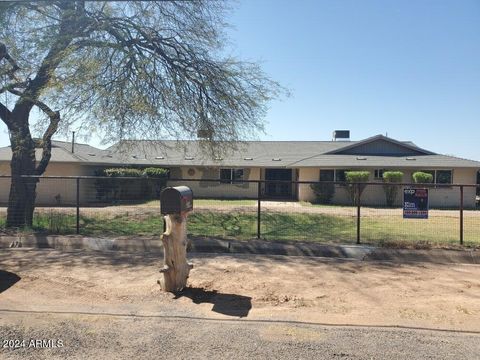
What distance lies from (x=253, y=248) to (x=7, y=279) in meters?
4.65

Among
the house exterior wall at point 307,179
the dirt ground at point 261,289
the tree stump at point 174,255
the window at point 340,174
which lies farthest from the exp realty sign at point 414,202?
the window at point 340,174

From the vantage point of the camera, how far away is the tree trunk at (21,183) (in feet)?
41.8

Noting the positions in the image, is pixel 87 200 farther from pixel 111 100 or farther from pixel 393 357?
pixel 393 357

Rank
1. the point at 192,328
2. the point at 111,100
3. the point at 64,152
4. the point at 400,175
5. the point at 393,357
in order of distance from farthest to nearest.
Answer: the point at 64,152, the point at 400,175, the point at 111,100, the point at 192,328, the point at 393,357

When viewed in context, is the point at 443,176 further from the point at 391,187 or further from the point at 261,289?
the point at 261,289

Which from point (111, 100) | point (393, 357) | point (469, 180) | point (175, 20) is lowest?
point (393, 357)

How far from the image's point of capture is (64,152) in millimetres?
27391

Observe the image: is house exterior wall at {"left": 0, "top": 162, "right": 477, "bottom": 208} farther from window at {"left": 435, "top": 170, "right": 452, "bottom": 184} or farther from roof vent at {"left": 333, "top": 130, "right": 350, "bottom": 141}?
roof vent at {"left": 333, "top": 130, "right": 350, "bottom": 141}

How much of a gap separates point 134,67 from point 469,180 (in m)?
21.6

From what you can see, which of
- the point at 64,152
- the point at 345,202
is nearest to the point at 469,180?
the point at 345,202

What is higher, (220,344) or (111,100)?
(111,100)

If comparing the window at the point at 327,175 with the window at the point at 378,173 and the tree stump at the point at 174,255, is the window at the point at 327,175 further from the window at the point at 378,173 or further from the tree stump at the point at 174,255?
the tree stump at the point at 174,255

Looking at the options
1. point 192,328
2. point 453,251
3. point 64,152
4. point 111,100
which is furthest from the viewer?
point 64,152

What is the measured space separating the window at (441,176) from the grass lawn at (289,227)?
390 inches
